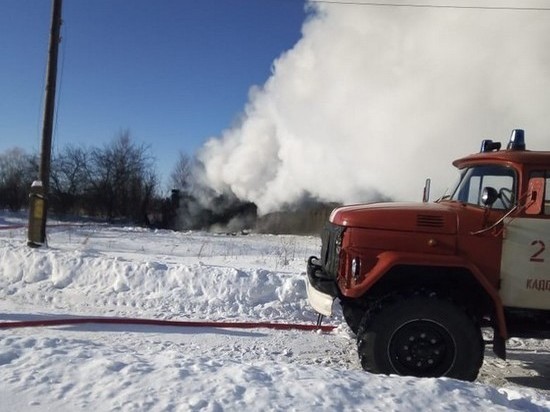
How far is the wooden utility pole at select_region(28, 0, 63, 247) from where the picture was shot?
10.9 metres

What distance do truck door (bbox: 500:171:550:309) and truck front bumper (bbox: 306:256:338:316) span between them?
1.51 metres

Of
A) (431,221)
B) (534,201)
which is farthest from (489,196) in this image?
(431,221)

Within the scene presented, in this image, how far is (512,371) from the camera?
5477mm

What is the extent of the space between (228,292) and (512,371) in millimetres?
3869

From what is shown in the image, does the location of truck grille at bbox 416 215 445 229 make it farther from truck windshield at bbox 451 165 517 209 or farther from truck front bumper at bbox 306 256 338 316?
truck front bumper at bbox 306 256 338 316

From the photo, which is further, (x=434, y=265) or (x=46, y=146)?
(x=46, y=146)

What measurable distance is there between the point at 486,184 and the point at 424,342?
1.66m

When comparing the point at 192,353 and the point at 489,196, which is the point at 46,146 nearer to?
the point at 192,353

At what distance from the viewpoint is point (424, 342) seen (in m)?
4.66

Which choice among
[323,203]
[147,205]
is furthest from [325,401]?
[147,205]

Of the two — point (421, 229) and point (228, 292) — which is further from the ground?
point (421, 229)

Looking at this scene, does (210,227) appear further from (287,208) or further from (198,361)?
(198,361)

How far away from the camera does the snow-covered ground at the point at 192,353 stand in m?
3.33

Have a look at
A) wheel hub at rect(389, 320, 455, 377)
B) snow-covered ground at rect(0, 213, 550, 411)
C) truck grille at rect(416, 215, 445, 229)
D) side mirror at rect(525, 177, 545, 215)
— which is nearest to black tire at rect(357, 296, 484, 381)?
wheel hub at rect(389, 320, 455, 377)
